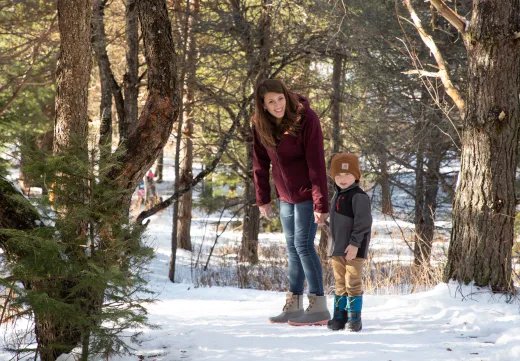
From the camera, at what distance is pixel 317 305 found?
15.3 ft

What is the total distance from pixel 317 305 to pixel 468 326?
1.16 m

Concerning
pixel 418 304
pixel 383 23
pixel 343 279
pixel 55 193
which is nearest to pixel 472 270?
pixel 418 304

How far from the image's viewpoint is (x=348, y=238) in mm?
4336

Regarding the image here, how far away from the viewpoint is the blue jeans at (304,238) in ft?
15.1

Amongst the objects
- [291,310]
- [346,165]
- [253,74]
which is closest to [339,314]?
[291,310]

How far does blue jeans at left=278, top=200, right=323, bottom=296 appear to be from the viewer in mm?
4609

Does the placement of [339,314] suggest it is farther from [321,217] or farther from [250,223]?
[250,223]

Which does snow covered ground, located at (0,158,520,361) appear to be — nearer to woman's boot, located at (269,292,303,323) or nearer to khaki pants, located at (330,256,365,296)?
woman's boot, located at (269,292,303,323)

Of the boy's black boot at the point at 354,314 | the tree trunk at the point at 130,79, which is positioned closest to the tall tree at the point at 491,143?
the boy's black boot at the point at 354,314

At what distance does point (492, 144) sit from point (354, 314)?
2134mm

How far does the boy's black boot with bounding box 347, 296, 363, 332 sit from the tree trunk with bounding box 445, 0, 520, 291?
1498 mm

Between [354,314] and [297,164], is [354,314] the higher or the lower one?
the lower one

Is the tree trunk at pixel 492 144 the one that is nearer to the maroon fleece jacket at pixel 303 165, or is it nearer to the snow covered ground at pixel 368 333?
the snow covered ground at pixel 368 333

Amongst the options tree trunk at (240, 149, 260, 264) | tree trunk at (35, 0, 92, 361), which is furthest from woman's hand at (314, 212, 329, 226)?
tree trunk at (240, 149, 260, 264)
